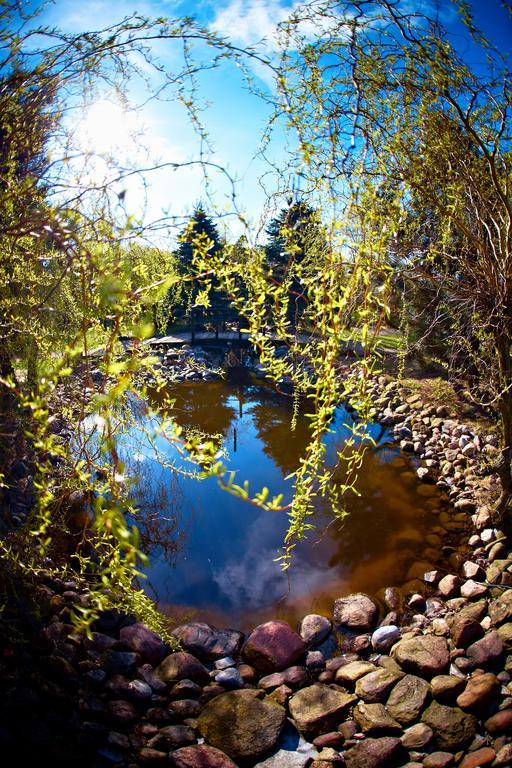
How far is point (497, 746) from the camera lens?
2482 mm

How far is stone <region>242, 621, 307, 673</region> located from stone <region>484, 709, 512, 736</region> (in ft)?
4.54

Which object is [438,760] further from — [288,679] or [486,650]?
[288,679]

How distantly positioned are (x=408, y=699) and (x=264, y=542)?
97.5 inches

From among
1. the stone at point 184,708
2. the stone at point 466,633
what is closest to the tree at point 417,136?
the stone at point 466,633

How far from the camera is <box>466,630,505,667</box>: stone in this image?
10.5 ft

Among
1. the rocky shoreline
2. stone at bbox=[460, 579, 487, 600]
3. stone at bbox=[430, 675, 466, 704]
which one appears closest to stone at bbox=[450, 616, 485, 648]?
the rocky shoreline

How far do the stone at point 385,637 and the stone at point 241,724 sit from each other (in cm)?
103

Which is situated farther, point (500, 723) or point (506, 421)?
point (506, 421)

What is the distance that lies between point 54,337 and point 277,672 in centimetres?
300

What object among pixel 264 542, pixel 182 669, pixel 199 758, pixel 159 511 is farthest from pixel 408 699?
pixel 159 511

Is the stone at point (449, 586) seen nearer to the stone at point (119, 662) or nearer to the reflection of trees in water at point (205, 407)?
the stone at point (119, 662)

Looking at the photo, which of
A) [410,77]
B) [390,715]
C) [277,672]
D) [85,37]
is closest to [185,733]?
[277,672]

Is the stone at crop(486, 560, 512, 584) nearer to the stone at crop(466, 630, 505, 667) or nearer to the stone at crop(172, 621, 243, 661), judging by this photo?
the stone at crop(466, 630, 505, 667)

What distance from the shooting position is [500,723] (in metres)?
2.62
